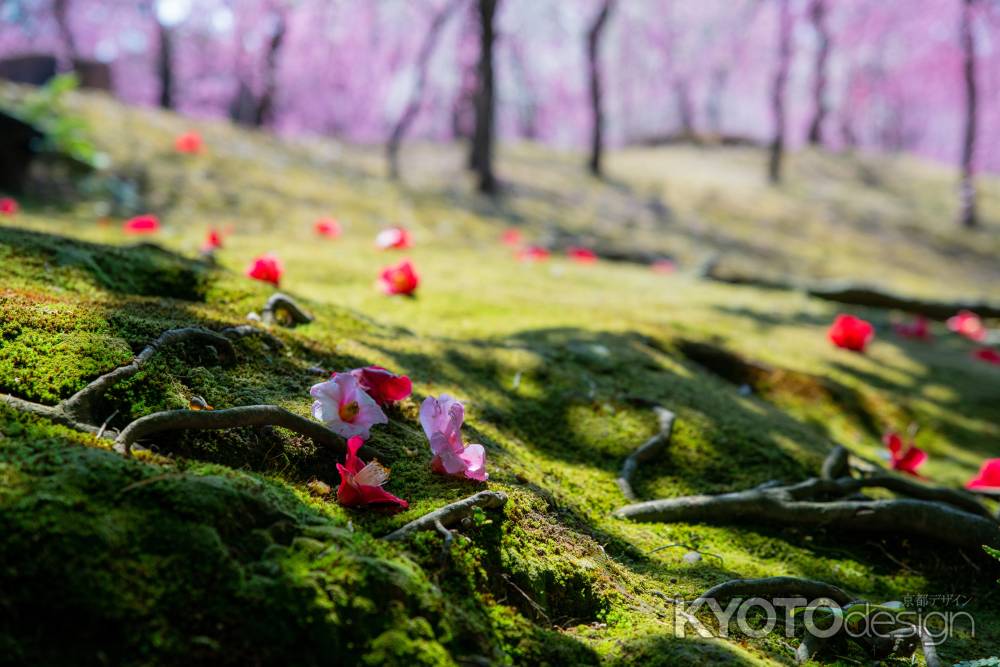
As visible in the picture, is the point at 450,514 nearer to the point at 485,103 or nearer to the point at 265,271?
the point at 265,271

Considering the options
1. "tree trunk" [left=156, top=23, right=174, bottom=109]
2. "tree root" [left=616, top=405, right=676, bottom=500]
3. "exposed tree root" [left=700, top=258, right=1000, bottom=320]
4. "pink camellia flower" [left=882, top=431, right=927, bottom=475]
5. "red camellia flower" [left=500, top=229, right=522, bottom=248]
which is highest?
"tree trunk" [left=156, top=23, right=174, bottom=109]

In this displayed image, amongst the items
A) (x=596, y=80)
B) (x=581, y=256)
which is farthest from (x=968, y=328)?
(x=596, y=80)

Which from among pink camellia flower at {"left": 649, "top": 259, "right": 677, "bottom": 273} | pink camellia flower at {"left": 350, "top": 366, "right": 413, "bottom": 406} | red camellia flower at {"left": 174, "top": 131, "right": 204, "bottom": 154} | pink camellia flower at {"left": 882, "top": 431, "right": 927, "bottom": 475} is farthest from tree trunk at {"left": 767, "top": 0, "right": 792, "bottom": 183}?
pink camellia flower at {"left": 350, "top": 366, "right": 413, "bottom": 406}

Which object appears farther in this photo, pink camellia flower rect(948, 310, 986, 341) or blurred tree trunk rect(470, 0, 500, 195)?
blurred tree trunk rect(470, 0, 500, 195)

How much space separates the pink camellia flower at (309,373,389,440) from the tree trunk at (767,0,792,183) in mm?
19273

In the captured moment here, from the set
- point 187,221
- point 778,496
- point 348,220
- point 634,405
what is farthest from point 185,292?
point 348,220

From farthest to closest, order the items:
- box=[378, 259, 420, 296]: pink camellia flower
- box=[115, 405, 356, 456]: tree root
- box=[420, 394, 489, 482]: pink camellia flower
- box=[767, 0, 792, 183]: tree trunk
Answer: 1. box=[767, 0, 792, 183]: tree trunk
2. box=[378, 259, 420, 296]: pink camellia flower
3. box=[420, 394, 489, 482]: pink camellia flower
4. box=[115, 405, 356, 456]: tree root

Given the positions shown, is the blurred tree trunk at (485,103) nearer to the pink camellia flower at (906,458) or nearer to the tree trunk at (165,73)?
the tree trunk at (165,73)

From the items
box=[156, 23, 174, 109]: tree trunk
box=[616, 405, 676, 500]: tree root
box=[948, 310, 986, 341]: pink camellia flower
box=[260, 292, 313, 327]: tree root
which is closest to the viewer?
box=[616, 405, 676, 500]: tree root

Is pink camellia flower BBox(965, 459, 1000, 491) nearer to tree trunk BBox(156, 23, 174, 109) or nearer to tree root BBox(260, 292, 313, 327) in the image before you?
tree root BBox(260, 292, 313, 327)

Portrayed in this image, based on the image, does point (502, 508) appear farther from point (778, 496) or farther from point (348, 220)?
point (348, 220)

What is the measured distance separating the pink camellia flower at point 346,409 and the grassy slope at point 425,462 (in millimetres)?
92

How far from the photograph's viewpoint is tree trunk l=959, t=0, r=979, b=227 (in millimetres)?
16547

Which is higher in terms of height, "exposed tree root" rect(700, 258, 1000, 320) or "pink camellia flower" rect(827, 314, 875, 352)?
"pink camellia flower" rect(827, 314, 875, 352)
